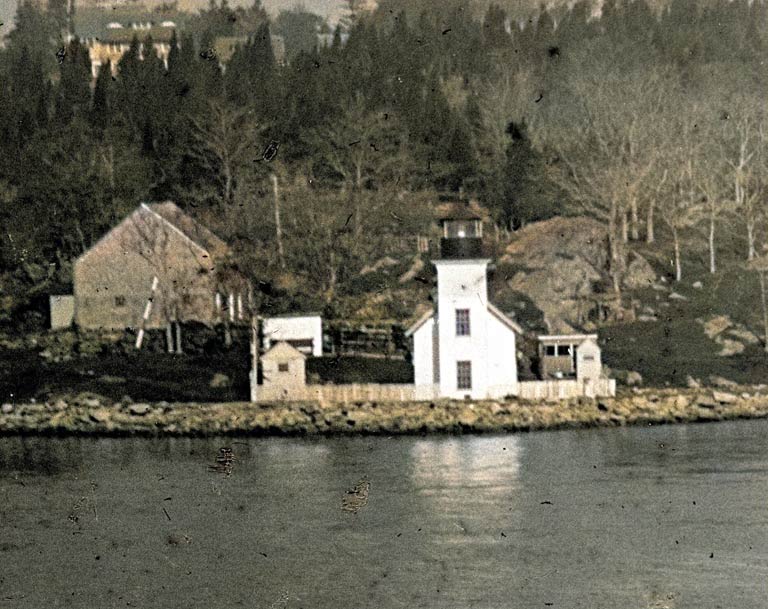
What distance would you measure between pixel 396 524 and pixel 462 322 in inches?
692

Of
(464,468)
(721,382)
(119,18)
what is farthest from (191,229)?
(119,18)

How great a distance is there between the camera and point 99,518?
39219mm

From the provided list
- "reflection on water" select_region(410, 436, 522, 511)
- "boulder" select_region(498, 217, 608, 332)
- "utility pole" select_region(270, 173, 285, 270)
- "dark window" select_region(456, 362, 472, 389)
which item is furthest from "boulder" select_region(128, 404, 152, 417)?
"boulder" select_region(498, 217, 608, 332)

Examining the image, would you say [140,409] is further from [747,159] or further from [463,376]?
[747,159]

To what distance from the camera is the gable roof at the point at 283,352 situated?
185 ft

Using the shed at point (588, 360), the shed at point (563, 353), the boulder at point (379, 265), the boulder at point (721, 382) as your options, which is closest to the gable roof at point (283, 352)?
the shed at point (563, 353)

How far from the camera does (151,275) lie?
69.0 metres

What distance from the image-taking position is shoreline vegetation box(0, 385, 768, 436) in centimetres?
5334

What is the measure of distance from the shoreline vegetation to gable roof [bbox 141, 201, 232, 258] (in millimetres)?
13027

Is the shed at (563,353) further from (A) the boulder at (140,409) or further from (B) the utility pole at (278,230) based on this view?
(B) the utility pole at (278,230)

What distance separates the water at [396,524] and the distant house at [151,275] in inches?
633

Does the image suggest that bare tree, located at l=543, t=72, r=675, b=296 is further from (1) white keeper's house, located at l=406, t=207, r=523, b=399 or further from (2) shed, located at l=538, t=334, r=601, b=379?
(1) white keeper's house, located at l=406, t=207, r=523, b=399

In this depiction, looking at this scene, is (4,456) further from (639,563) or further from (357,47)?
(357,47)

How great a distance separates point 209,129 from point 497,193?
12933 mm
